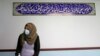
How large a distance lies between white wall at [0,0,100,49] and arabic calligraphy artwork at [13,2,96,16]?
87mm

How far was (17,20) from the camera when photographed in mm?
3428

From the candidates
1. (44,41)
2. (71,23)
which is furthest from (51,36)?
(71,23)

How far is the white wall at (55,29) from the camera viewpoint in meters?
3.40

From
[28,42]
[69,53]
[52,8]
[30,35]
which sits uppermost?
[52,8]

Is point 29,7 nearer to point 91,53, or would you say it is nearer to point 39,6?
point 39,6

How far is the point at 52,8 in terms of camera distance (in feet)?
11.6

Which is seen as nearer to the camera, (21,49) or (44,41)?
(21,49)

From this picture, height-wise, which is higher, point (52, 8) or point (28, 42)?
point (52, 8)

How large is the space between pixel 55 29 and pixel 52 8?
45 cm

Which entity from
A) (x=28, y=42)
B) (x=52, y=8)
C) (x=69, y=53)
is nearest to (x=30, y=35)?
(x=28, y=42)

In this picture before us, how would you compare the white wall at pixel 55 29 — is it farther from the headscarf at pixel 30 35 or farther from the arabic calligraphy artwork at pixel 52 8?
the headscarf at pixel 30 35

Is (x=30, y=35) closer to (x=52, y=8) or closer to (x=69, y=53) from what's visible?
(x=52, y=8)

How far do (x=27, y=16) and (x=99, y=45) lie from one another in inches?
65.7

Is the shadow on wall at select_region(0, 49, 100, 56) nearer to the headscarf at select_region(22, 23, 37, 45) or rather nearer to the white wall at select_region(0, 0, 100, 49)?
the white wall at select_region(0, 0, 100, 49)
